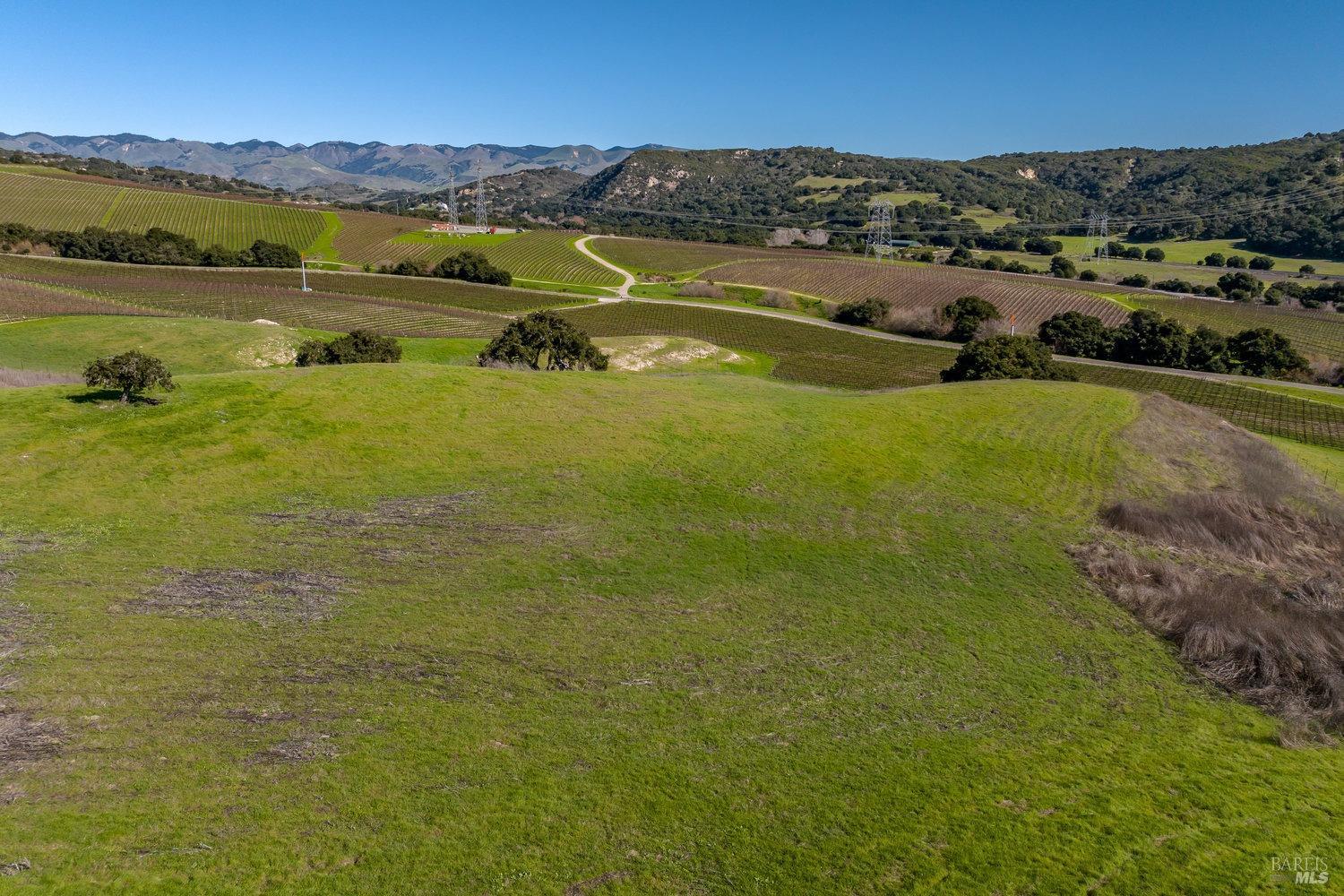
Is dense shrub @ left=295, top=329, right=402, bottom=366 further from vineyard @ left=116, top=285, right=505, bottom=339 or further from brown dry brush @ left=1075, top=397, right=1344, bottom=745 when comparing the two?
brown dry brush @ left=1075, top=397, right=1344, bottom=745

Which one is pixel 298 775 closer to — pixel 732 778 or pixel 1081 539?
pixel 732 778

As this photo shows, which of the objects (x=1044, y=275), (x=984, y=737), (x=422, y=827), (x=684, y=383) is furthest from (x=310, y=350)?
(x=1044, y=275)

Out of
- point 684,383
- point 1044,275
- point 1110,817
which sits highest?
point 1044,275

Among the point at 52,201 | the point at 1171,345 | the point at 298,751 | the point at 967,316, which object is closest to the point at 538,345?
the point at 298,751

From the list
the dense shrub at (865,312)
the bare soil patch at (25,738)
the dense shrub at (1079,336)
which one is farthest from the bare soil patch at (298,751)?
the dense shrub at (865,312)

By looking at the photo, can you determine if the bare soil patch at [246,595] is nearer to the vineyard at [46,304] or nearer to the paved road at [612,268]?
the vineyard at [46,304]

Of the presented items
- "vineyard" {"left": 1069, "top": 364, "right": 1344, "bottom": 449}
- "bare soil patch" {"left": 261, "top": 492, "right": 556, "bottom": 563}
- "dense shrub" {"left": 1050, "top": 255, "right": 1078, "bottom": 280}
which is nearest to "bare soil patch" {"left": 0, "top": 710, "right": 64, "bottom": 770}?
"bare soil patch" {"left": 261, "top": 492, "right": 556, "bottom": 563}
